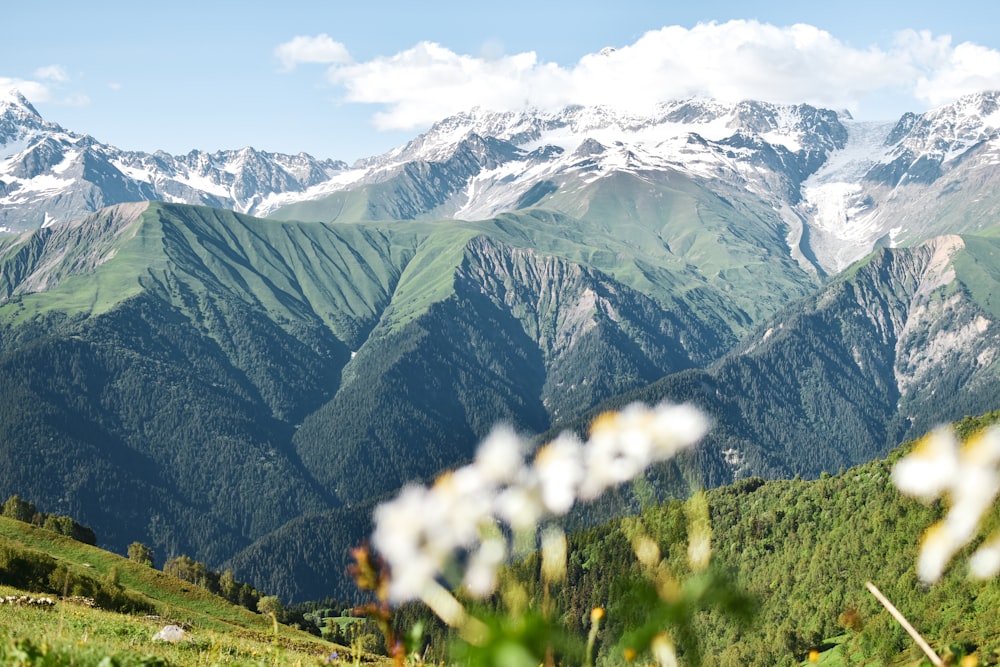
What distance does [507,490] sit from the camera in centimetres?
489

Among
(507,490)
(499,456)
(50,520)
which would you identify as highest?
(499,456)

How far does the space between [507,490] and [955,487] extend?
7.47ft

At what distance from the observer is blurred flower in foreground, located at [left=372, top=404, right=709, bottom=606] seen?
4.43 m

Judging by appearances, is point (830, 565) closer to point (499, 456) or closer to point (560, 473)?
point (560, 473)

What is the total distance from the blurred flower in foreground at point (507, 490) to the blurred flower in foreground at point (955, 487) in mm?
1137

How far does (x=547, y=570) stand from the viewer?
4.03 m

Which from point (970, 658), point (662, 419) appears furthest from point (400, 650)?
point (970, 658)

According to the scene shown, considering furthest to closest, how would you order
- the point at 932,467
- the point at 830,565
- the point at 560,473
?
the point at 830,565 → the point at 560,473 → the point at 932,467

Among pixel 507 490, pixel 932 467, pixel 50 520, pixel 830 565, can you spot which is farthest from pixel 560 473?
pixel 830 565

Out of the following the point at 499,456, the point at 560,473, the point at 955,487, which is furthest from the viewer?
the point at 560,473

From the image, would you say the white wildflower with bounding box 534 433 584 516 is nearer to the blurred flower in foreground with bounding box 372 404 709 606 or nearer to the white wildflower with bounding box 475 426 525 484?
the blurred flower in foreground with bounding box 372 404 709 606

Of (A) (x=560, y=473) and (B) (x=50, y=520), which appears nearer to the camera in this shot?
(A) (x=560, y=473)

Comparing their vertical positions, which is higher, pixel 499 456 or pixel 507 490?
pixel 499 456

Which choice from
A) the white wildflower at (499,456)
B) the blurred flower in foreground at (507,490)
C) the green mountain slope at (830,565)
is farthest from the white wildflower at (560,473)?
the green mountain slope at (830,565)
